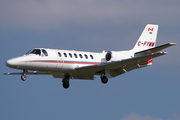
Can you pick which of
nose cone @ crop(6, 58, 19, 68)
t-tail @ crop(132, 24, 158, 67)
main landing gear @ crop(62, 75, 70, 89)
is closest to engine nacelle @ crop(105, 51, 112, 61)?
t-tail @ crop(132, 24, 158, 67)

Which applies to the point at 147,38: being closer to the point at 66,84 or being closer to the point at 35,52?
the point at 66,84

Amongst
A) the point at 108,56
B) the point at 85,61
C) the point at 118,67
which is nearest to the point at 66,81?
the point at 85,61

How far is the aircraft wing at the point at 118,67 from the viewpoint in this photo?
29.5 metres

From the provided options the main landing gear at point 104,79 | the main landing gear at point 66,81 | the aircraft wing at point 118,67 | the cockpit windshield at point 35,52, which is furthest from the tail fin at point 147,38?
the cockpit windshield at point 35,52

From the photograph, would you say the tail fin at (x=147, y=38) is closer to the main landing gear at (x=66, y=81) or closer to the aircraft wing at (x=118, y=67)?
the aircraft wing at (x=118, y=67)

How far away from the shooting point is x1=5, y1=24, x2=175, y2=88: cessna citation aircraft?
93.6ft

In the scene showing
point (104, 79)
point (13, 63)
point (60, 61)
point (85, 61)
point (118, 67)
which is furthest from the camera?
point (118, 67)

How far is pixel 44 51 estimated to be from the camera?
2920cm

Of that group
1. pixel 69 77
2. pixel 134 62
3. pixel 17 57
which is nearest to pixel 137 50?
pixel 134 62

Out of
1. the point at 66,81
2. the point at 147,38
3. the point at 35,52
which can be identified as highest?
the point at 147,38

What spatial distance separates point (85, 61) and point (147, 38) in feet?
22.8

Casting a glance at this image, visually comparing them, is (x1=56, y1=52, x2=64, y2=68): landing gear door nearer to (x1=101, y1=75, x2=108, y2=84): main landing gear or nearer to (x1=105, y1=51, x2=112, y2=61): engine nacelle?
(x1=101, y1=75, x2=108, y2=84): main landing gear

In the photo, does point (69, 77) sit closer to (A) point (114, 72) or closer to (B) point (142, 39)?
(A) point (114, 72)

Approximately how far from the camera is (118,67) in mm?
31469
